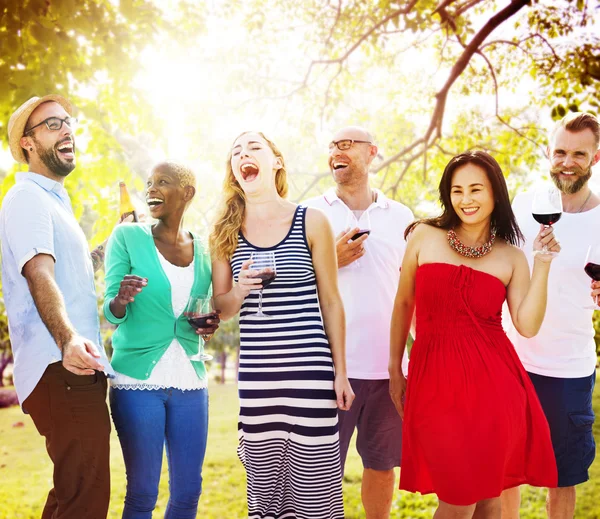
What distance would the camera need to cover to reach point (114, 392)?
3.00 m

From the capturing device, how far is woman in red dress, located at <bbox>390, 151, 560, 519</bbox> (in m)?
2.86

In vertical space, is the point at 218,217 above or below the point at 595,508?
above

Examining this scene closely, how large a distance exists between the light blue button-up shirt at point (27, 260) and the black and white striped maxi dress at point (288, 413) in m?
0.71

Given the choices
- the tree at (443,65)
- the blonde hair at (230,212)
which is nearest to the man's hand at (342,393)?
the blonde hair at (230,212)

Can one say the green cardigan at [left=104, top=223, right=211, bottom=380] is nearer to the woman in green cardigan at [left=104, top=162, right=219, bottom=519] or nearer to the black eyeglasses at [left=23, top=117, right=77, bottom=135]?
the woman in green cardigan at [left=104, top=162, right=219, bottom=519]

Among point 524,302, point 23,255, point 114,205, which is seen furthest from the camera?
point 114,205

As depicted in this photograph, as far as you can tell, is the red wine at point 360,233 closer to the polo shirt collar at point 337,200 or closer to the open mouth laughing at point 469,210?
the polo shirt collar at point 337,200

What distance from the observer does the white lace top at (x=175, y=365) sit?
2.98m

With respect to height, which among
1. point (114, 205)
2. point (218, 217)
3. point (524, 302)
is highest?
point (114, 205)

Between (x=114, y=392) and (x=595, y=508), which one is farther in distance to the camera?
(x=595, y=508)

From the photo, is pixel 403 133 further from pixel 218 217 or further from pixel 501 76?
pixel 218 217

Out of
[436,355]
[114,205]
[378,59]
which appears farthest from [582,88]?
[436,355]

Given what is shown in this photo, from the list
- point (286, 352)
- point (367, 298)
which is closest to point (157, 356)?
point (286, 352)

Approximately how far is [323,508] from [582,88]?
7.62m
